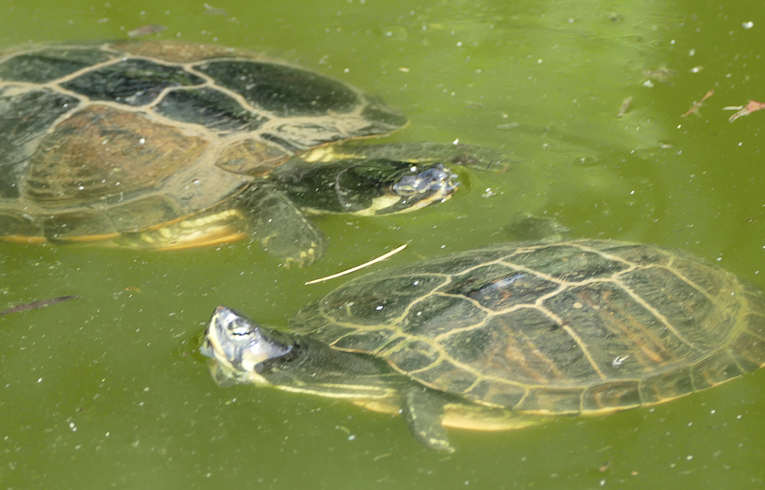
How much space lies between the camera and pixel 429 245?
12.3 feet

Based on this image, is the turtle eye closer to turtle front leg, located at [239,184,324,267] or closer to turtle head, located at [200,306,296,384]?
turtle head, located at [200,306,296,384]

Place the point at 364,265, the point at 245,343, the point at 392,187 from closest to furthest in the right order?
the point at 245,343 → the point at 364,265 → the point at 392,187

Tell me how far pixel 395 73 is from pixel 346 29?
2.64 ft

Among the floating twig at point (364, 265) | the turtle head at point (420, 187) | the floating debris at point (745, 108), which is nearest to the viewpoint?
the floating twig at point (364, 265)

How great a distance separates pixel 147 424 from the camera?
2.90 meters

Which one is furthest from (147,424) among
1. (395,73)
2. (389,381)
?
(395,73)

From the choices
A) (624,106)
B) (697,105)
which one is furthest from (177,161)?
(697,105)

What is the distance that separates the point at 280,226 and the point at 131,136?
0.87 metres

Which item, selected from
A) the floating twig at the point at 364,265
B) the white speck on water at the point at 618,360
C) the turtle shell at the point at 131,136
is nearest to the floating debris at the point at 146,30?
the turtle shell at the point at 131,136

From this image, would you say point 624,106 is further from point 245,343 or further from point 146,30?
point 146,30

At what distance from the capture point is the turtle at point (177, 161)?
3.88 metres

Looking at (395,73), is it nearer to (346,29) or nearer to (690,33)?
(346,29)

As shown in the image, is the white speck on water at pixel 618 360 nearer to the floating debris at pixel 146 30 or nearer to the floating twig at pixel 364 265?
the floating twig at pixel 364 265

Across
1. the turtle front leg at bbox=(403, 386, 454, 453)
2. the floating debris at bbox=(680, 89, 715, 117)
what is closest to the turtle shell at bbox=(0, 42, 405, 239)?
the turtle front leg at bbox=(403, 386, 454, 453)
